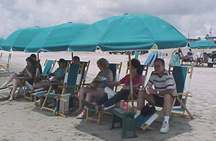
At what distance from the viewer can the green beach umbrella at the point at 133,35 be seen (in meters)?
7.80

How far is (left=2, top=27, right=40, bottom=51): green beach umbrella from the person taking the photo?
12883 mm

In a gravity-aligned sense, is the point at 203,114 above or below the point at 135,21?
below

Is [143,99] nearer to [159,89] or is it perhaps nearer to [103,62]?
[159,89]

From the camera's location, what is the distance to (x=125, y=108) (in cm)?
860

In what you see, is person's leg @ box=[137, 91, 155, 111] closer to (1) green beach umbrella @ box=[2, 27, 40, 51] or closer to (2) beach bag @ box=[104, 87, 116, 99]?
(2) beach bag @ box=[104, 87, 116, 99]

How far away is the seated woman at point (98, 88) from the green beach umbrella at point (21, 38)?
3.76 metres

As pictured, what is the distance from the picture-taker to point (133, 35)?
7.90m

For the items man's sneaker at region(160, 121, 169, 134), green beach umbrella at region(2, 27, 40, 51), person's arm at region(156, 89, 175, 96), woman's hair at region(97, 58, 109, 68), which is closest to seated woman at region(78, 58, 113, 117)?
woman's hair at region(97, 58, 109, 68)

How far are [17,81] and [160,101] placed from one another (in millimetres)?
5041

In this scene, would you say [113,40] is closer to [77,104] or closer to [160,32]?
[160,32]

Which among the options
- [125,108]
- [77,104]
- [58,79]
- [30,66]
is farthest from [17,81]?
[125,108]

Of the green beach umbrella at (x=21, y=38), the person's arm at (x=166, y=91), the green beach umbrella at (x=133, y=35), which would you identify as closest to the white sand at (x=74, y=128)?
the person's arm at (x=166, y=91)

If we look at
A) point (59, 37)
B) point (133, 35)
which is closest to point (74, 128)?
point (133, 35)

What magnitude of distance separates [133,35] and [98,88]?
1.94m
